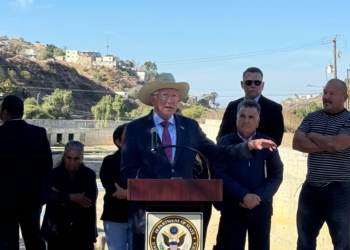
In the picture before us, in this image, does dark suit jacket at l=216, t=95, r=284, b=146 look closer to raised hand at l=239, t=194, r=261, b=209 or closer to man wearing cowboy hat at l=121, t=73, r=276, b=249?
raised hand at l=239, t=194, r=261, b=209

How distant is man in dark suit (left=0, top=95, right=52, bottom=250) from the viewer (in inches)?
224

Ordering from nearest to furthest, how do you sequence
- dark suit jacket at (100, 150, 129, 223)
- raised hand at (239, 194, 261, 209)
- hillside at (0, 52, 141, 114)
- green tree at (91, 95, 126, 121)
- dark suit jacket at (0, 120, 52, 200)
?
raised hand at (239, 194, 261, 209) → dark suit jacket at (100, 150, 129, 223) → dark suit jacket at (0, 120, 52, 200) → green tree at (91, 95, 126, 121) → hillside at (0, 52, 141, 114)

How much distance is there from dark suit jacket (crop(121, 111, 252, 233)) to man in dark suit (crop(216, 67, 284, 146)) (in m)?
1.40

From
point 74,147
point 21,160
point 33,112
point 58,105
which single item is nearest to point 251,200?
point 74,147

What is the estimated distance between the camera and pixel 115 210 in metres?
5.34

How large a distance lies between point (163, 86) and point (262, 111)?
180 centimetres

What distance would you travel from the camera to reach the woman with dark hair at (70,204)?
18.1ft

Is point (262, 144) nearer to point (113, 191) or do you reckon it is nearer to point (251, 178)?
point (251, 178)

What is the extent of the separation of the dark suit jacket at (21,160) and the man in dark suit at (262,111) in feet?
6.03

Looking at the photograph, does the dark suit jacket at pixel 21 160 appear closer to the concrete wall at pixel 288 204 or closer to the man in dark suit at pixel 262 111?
the man in dark suit at pixel 262 111

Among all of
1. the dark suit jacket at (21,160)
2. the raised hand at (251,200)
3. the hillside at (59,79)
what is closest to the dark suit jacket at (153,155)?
the raised hand at (251,200)

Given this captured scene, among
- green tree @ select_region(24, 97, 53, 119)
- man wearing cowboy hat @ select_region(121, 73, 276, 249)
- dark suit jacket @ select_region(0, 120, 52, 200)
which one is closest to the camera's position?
man wearing cowboy hat @ select_region(121, 73, 276, 249)

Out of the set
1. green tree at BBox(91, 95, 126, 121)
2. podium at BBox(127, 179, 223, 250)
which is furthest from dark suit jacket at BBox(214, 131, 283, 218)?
green tree at BBox(91, 95, 126, 121)

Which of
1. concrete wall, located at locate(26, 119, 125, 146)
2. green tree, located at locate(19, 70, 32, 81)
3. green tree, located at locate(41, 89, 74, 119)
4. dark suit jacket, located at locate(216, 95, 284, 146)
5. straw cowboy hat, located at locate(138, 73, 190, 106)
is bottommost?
dark suit jacket, located at locate(216, 95, 284, 146)
